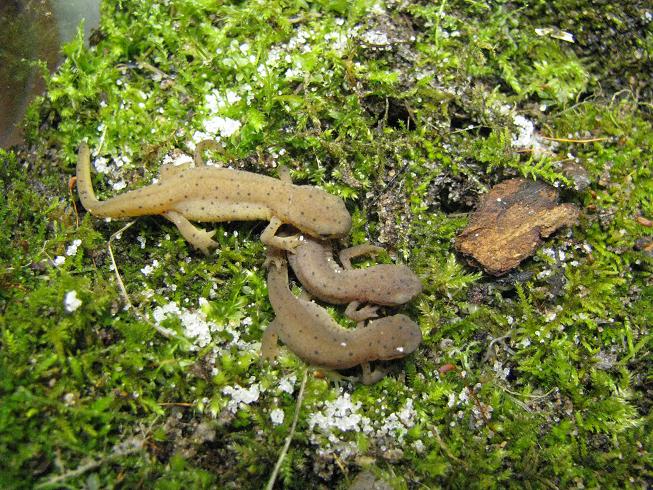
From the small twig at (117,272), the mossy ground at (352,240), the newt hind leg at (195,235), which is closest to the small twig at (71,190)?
the mossy ground at (352,240)

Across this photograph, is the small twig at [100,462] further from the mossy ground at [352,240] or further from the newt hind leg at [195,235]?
the newt hind leg at [195,235]

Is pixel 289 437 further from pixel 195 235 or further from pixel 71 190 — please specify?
pixel 71 190

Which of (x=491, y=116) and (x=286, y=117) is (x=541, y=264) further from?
(x=286, y=117)

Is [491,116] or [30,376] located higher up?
[491,116]

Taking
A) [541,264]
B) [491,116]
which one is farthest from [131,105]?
[541,264]

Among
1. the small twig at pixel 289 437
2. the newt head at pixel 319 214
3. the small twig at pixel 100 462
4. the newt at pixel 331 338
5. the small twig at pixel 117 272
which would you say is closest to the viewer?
the small twig at pixel 100 462

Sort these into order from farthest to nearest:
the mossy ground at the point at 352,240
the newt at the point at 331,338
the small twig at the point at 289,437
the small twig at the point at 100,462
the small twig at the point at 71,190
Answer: the small twig at the point at 71,190 → the newt at the point at 331,338 → the mossy ground at the point at 352,240 → the small twig at the point at 289,437 → the small twig at the point at 100,462
